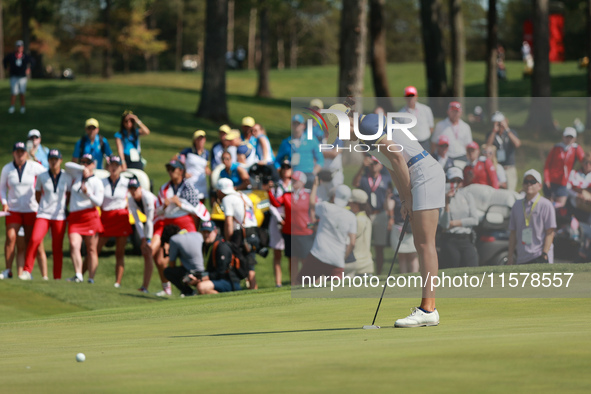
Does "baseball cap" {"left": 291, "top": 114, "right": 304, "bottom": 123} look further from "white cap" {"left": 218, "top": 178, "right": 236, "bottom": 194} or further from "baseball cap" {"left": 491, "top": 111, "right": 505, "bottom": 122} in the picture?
"baseball cap" {"left": 491, "top": 111, "right": 505, "bottom": 122}

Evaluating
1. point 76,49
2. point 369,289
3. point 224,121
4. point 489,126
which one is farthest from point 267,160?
point 76,49

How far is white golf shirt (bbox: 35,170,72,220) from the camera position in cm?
1455

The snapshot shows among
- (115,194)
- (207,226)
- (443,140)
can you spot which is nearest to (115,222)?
(115,194)

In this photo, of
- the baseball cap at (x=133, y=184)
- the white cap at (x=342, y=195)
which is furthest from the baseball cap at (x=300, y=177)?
the baseball cap at (x=133, y=184)

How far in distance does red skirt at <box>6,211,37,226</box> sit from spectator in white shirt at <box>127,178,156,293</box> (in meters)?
1.62

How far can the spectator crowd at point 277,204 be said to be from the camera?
11664 millimetres

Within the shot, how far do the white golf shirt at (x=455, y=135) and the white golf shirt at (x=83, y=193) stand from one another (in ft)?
18.3

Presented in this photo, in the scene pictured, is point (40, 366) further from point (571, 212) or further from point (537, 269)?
point (571, 212)

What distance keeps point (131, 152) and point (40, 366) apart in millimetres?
11462

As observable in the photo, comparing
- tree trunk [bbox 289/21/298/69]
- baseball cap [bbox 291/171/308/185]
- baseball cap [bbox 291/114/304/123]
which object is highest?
tree trunk [bbox 289/21/298/69]

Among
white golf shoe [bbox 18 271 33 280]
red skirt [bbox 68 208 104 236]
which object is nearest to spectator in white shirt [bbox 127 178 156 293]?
red skirt [bbox 68 208 104 236]

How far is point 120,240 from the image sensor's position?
1503 centimetres

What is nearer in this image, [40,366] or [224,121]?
[40,366]

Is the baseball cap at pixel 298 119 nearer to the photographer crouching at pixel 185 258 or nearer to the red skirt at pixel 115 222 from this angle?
the photographer crouching at pixel 185 258
